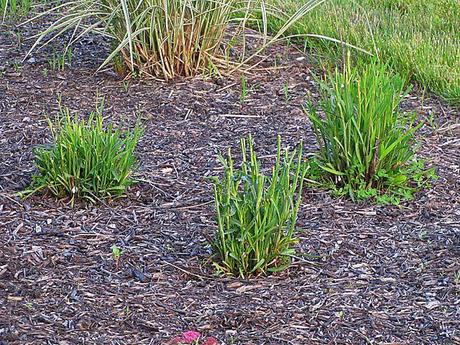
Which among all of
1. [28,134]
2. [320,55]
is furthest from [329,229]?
[320,55]

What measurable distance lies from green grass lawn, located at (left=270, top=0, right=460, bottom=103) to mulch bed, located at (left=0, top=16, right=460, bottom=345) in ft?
1.43

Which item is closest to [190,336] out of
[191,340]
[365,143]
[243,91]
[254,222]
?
[191,340]

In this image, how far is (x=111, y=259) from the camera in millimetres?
3672

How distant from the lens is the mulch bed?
3223 mm

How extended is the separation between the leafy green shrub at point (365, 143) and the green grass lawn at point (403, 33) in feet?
2.97

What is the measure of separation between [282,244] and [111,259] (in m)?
0.70

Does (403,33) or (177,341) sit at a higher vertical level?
(403,33)

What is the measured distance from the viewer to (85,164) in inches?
159

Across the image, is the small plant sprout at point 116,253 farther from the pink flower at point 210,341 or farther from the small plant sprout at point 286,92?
the small plant sprout at point 286,92

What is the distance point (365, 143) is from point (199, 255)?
101cm

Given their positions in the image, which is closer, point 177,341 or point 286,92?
point 177,341

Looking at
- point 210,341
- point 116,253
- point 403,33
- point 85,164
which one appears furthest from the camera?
point 403,33

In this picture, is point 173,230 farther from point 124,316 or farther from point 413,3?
point 413,3

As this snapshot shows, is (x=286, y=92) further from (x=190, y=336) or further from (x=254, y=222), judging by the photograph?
(x=190, y=336)
